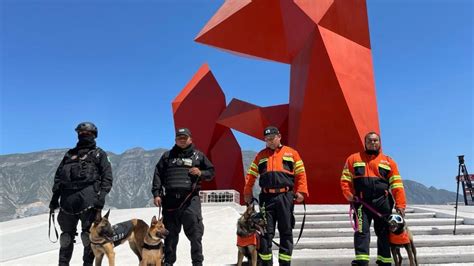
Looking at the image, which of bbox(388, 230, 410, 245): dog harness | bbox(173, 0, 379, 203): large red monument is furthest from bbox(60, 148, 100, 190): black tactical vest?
bbox(173, 0, 379, 203): large red monument

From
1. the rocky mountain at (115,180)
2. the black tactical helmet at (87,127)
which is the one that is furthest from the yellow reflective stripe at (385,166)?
the rocky mountain at (115,180)

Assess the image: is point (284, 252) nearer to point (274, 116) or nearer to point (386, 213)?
point (386, 213)

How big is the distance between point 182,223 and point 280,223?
113cm

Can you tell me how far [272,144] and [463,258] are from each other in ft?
10.9

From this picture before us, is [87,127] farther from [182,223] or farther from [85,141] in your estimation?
[182,223]

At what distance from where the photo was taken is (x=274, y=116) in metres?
15.5

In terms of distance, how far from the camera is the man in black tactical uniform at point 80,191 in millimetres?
3965

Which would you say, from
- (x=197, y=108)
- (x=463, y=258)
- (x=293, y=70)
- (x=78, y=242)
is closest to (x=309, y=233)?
(x=463, y=258)

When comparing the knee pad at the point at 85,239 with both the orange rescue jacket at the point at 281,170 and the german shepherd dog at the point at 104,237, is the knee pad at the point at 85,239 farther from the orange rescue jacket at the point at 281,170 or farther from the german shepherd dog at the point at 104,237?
the orange rescue jacket at the point at 281,170

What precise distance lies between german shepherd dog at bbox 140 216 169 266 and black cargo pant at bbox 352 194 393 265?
6.89ft

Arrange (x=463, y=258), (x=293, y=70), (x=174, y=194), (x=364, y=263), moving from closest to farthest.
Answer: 1. (x=364, y=263)
2. (x=174, y=194)
3. (x=463, y=258)
4. (x=293, y=70)

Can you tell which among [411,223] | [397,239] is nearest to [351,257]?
[397,239]

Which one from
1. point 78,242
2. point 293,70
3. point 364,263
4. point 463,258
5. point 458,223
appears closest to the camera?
point 364,263

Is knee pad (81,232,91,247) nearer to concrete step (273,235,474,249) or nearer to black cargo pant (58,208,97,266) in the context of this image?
black cargo pant (58,208,97,266)
